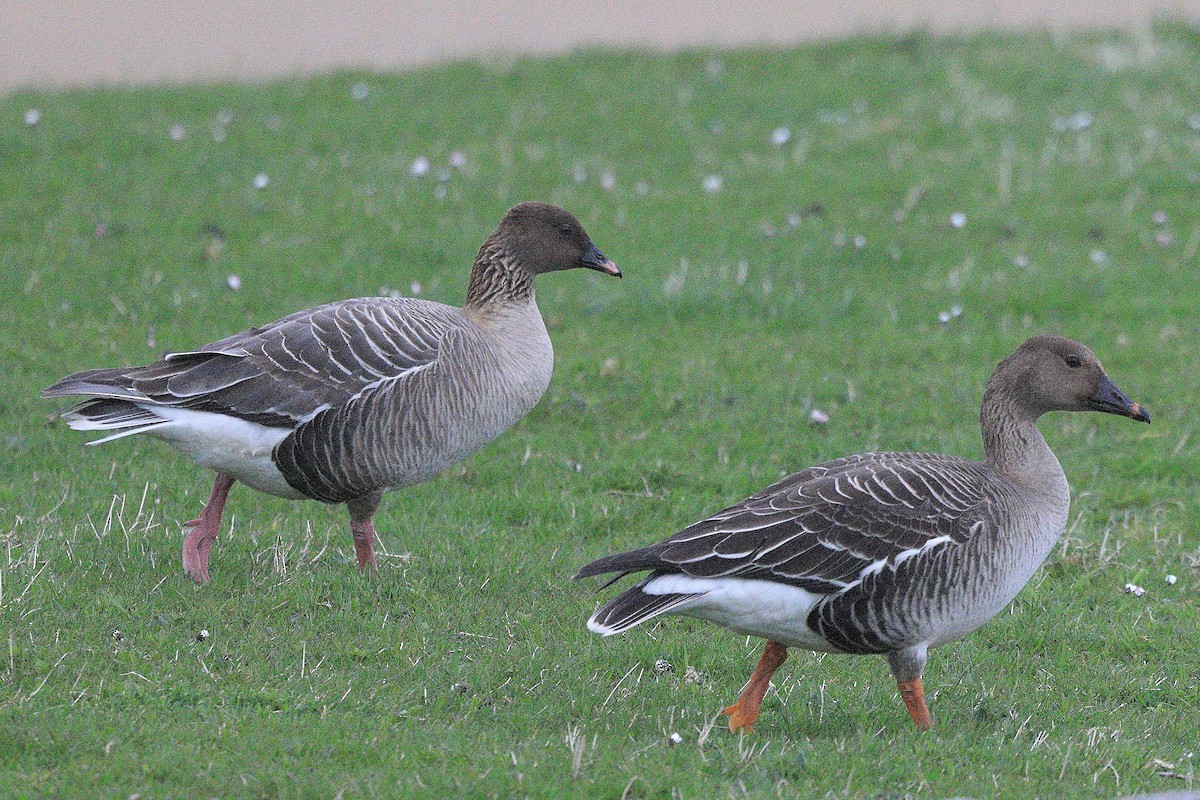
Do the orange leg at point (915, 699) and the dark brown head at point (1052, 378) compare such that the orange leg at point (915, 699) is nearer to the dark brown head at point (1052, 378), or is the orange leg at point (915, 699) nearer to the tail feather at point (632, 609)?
the tail feather at point (632, 609)

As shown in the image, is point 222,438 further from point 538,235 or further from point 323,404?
point 538,235

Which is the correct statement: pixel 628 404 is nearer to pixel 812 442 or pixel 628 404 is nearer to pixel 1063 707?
pixel 812 442

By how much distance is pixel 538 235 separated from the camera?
822 centimetres

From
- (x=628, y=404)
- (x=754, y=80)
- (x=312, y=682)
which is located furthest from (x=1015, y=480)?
(x=754, y=80)

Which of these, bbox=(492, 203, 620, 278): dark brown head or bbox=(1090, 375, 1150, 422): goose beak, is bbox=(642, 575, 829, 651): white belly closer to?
bbox=(1090, 375, 1150, 422): goose beak

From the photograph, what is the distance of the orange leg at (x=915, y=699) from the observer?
5.92m

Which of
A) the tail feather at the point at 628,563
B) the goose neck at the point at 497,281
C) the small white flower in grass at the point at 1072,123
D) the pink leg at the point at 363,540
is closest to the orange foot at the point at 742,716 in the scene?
the tail feather at the point at 628,563

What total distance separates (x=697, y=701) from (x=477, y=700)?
918mm

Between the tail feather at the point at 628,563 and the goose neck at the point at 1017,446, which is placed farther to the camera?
the goose neck at the point at 1017,446

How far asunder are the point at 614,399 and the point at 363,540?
2.87 metres

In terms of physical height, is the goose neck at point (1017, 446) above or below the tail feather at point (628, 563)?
above

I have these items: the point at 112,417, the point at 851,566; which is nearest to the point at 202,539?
the point at 112,417

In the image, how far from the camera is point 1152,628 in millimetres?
7090

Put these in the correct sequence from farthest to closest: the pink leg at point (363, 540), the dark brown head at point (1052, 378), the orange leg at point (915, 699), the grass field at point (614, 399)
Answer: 1. the pink leg at point (363, 540)
2. the dark brown head at point (1052, 378)
3. the orange leg at point (915, 699)
4. the grass field at point (614, 399)
